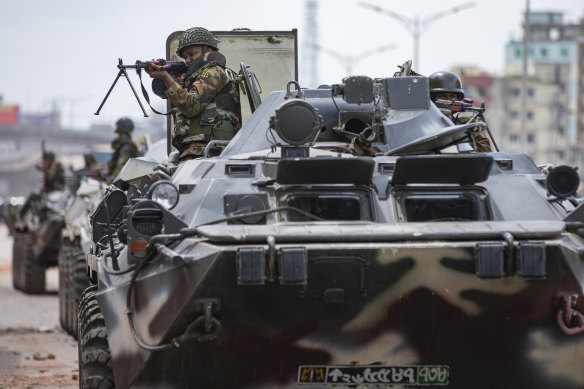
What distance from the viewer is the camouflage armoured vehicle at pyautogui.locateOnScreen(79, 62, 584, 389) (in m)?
6.30

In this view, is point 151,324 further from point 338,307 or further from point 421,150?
point 421,150

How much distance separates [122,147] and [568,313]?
10.9m

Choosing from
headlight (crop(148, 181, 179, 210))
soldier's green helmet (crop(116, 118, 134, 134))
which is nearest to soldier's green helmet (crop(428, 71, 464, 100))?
headlight (crop(148, 181, 179, 210))

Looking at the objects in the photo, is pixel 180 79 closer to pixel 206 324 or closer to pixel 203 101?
pixel 203 101

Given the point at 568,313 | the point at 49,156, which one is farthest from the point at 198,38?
the point at 49,156

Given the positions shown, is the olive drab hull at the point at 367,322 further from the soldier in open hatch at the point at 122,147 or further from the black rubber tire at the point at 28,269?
the black rubber tire at the point at 28,269

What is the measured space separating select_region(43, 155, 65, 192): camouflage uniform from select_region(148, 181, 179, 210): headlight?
16.3m

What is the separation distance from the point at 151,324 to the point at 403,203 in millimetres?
1564

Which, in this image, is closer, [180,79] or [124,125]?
[180,79]

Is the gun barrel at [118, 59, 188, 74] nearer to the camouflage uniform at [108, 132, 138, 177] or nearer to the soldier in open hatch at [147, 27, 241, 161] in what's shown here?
the soldier in open hatch at [147, 27, 241, 161]

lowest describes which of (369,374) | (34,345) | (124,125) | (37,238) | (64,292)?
(34,345)

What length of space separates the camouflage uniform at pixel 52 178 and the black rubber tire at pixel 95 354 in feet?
51.7

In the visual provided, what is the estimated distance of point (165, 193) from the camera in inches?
269

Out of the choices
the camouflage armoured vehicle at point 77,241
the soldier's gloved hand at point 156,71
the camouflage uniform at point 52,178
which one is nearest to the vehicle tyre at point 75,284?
the camouflage armoured vehicle at point 77,241
